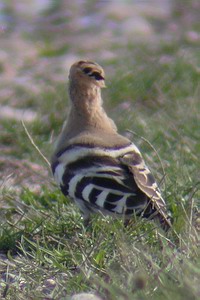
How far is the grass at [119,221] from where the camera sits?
175 inches

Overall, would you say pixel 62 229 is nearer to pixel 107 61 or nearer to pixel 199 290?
pixel 199 290

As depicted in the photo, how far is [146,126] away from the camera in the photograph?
7.76m

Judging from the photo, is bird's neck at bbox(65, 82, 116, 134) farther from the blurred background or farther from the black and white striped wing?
the blurred background

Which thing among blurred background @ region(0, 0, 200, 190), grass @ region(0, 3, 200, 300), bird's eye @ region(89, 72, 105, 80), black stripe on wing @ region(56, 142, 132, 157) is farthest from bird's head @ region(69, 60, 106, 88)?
blurred background @ region(0, 0, 200, 190)

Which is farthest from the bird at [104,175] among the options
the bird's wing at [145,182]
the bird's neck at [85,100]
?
the bird's neck at [85,100]

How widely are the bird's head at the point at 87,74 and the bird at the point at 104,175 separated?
1.05ft

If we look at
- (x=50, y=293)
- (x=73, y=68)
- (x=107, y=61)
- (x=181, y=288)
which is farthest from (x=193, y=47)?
(x=181, y=288)

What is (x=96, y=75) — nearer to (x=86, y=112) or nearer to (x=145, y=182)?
(x=86, y=112)

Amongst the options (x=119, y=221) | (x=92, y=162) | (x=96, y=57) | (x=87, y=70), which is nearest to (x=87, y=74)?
(x=87, y=70)

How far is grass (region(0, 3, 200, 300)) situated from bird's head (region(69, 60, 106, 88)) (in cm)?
43

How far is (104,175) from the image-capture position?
5.45 meters

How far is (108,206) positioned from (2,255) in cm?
65

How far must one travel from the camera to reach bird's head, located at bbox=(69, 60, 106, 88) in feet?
21.1

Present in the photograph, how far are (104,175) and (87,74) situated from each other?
118 centimetres
